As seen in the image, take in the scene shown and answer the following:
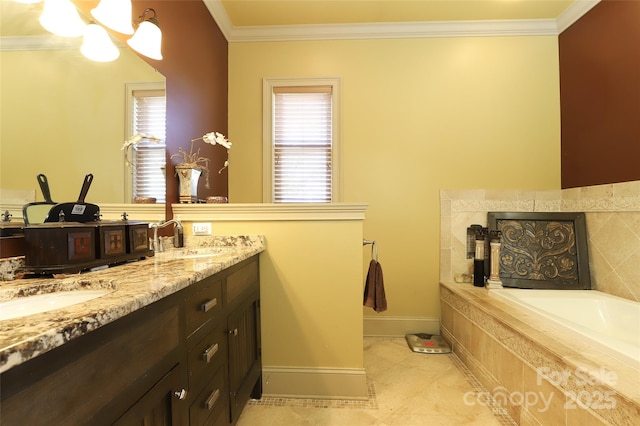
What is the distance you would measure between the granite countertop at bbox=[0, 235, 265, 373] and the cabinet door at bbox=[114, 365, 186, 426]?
26 centimetres

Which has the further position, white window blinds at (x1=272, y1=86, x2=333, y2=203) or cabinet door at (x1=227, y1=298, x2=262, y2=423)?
white window blinds at (x1=272, y1=86, x2=333, y2=203)

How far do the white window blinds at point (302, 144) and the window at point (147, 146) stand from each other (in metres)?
1.19

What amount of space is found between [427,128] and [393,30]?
38.6 inches

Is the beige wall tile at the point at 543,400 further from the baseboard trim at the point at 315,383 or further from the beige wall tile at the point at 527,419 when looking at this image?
the baseboard trim at the point at 315,383

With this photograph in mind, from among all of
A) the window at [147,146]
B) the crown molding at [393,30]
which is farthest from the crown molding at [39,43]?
the crown molding at [393,30]

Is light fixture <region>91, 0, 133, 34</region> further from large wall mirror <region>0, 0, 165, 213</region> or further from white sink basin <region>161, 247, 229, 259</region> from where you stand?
white sink basin <region>161, 247, 229, 259</region>

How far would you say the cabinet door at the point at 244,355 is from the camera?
4.41 ft

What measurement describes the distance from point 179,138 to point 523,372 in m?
2.52

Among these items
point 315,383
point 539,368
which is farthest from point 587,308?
point 315,383

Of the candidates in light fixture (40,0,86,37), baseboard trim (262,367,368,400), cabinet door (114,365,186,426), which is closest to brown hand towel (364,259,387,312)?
baseboard trim (262,367,368,400)

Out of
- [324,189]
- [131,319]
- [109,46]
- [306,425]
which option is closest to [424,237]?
[324,189]

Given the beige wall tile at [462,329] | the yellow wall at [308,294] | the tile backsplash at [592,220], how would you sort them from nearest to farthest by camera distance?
the yellow wall at [308,294]
the tile backsplash at [592,220]
the beige wall tile at [462,329]

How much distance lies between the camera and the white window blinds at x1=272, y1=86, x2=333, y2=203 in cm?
274

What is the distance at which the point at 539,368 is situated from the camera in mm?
1378
